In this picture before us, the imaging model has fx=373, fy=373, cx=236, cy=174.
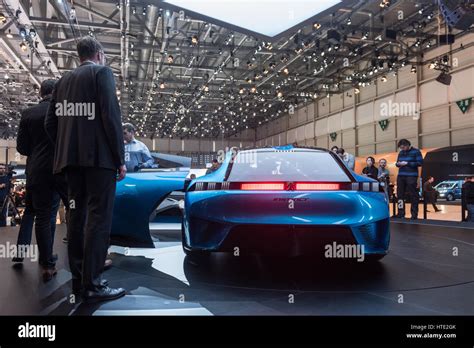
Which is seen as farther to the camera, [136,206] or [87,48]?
[136,206]

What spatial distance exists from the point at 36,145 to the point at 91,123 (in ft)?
3.28

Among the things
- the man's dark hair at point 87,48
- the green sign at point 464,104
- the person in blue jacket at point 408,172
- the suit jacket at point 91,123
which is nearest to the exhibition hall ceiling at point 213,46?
the green sign at point 464,104

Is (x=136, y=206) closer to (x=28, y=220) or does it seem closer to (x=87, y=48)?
(x=28, y=220)

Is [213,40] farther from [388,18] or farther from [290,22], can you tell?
[290,22]

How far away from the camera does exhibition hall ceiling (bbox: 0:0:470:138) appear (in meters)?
6.62

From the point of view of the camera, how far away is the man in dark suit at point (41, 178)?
2.86 metres

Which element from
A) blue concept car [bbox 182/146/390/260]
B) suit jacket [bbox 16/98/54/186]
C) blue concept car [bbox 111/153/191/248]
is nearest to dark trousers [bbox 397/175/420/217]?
blue concept car [bbox 182/146/390/260]

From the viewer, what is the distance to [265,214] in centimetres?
241

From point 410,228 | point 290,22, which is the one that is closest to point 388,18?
point 290,22

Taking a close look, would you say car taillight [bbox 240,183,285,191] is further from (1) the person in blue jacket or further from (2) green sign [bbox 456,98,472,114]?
(2) green sign [bbox 456,98,472,114]

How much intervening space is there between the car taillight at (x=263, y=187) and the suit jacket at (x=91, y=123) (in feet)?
2.71

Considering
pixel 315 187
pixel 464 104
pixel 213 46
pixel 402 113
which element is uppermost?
pixel 213 46

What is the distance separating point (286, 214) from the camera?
7.86 ft

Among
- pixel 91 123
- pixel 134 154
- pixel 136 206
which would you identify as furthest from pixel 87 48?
pixel 134 154
